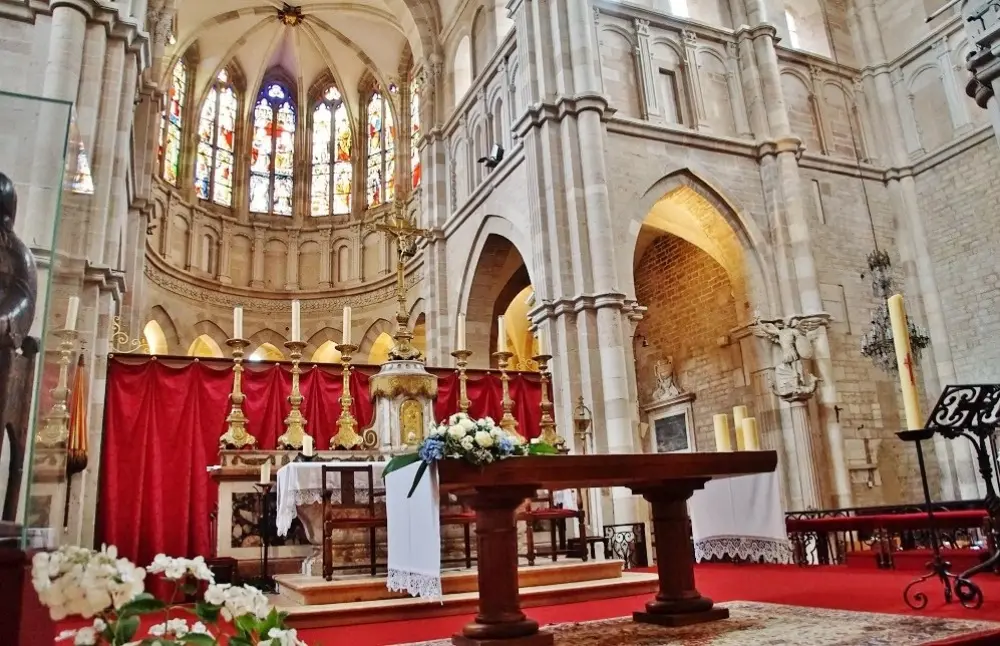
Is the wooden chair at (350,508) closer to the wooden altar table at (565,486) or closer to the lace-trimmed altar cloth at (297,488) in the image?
the lace-trimmed altar cloth at (297,488)

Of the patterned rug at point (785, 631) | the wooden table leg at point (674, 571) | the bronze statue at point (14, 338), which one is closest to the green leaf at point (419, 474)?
the patterned rug at point (785, 631)

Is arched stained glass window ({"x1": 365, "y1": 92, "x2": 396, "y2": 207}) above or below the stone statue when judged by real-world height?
above

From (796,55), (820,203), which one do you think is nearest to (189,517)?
(820,203)

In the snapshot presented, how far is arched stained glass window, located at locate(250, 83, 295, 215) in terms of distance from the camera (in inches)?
853

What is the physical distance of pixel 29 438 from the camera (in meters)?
2.66

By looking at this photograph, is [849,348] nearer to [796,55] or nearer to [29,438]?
[796,55]

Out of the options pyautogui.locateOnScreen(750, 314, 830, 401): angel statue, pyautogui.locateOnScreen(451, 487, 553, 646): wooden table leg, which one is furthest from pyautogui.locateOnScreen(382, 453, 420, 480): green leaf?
pyautogui.locateOnScreen(750, 314, 830, 401): angel statue

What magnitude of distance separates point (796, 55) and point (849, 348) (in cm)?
603

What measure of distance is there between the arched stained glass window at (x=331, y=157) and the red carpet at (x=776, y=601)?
1693 centimetres

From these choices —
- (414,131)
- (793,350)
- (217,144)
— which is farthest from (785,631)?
(217,144)

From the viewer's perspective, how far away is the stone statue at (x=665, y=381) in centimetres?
1591

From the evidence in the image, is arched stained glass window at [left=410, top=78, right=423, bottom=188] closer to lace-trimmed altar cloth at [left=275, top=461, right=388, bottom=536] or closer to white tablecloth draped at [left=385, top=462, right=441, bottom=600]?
lace-trimmed altar cloth at [left=275, top=461, right=388, bottom=536]

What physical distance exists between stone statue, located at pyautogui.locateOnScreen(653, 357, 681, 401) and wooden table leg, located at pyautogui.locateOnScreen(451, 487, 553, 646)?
39.5ft

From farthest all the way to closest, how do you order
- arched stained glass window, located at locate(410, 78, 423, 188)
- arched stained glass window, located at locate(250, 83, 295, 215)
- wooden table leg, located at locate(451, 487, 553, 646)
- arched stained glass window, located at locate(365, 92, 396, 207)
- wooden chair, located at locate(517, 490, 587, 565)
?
arched stained glass window, located at locate(250, 83, 295, 215) < arched stained glass window, located at locate(365, 92, 396, 207) < arched stained glass window, located at locate(410, 78, 423, 188) < wooden chair, located at locate(517, 490, 587, 565) < wooden table leg, located at locate(451, 487, 553, 646)
